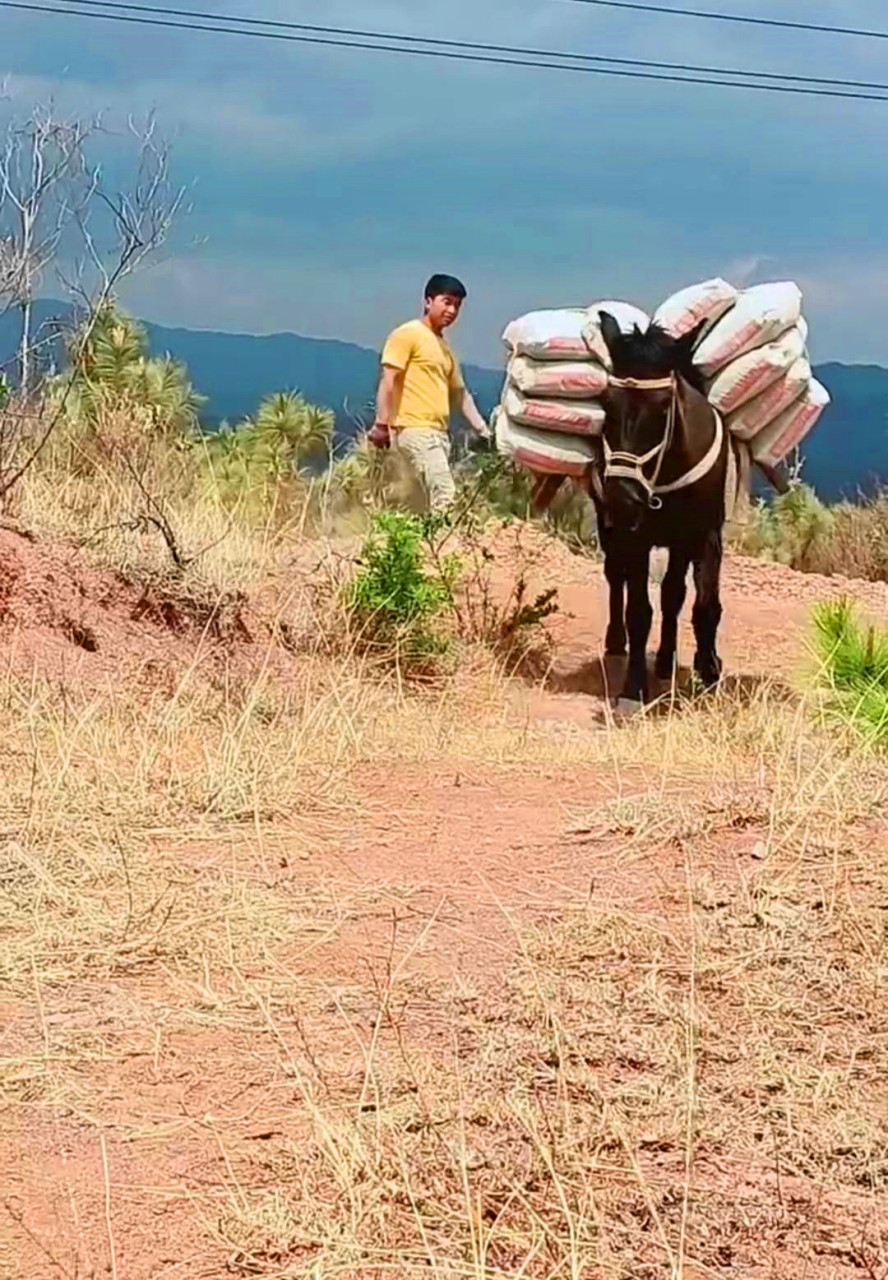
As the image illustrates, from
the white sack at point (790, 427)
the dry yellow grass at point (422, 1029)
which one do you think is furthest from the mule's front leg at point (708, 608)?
the dry yellow grass at point (422, 1029)

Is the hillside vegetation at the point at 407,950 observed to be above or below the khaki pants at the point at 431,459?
below

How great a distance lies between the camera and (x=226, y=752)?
5.93m

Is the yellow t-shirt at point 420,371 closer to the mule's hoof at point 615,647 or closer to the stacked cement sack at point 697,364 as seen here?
the stacked cement sack at point 697,364

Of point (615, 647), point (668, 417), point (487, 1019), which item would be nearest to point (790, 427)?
point (668, 417)

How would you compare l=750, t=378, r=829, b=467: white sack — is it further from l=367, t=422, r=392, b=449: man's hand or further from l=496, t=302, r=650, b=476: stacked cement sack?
l=367, t=422, r=392, b=449: man's hand

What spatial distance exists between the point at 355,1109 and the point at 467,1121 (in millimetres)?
201

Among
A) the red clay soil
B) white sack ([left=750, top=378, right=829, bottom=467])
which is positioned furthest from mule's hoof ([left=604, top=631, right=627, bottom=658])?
the red clay soil

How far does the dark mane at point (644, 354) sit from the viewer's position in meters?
8.27

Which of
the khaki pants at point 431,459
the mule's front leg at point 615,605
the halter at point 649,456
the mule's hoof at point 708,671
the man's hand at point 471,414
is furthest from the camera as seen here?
the man's hand at point 471,414

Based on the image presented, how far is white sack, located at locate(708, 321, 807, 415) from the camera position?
895 centimetres

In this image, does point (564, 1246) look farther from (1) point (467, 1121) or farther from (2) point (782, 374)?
(2) point (782, 374)

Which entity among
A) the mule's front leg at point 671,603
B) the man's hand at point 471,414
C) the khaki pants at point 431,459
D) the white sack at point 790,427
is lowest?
the mule's front leg at point 671,603

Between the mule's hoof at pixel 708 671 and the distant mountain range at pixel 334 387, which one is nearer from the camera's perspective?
the mule's hoof at pixel 708 671

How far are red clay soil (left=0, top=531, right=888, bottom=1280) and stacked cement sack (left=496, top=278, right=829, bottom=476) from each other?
7.66 feet
